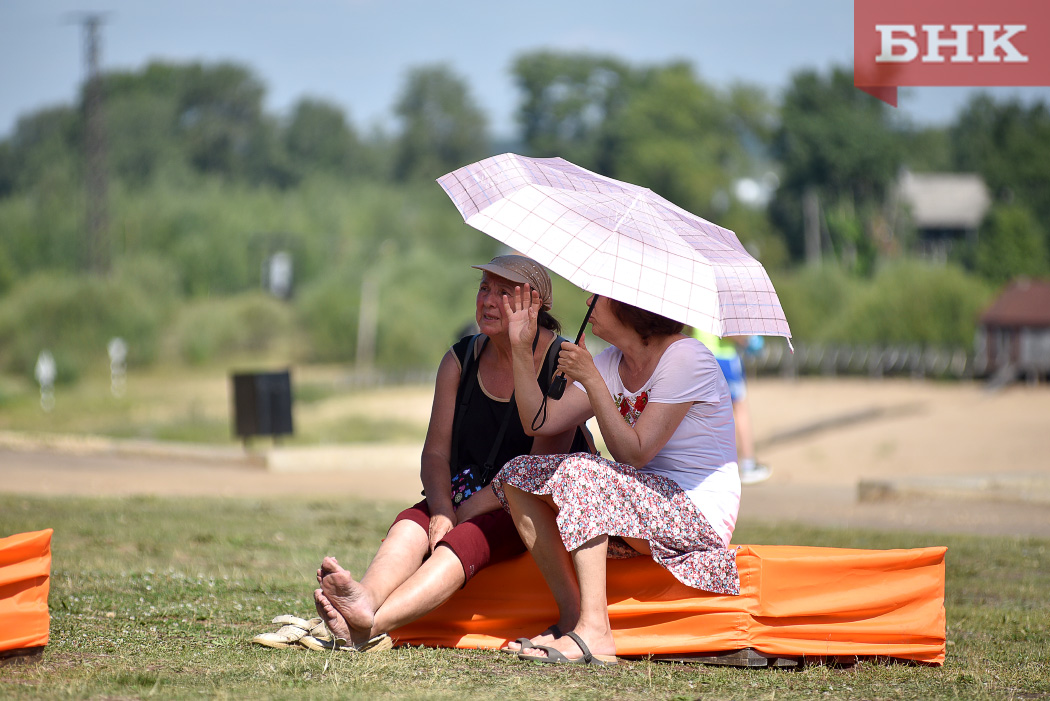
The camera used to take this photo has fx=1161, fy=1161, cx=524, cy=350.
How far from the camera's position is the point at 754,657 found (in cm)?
397

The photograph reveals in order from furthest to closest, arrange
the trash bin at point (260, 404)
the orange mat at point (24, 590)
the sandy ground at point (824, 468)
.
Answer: the trash bin at point (260, 404) < the sandy ground at point (824, 468) < the orange mat at point (24, 590)

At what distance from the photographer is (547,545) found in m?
3.95

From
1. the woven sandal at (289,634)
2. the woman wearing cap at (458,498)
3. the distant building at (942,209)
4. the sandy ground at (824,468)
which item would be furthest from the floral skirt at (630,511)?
the distant building at (942,209)

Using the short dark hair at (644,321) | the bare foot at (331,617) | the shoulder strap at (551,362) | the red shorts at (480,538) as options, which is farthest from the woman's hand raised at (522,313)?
the bare foot at (331,617)

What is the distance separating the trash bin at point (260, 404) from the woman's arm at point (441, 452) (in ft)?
30.8

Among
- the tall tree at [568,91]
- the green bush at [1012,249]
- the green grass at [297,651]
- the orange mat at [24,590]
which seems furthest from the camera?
the tall tree at [568,91]

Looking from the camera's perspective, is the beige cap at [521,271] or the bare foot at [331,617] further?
the beige cap at [521,271]

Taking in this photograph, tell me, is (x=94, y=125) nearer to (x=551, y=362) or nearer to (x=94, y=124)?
(x=94, y=124)

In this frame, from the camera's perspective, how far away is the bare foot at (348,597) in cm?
367

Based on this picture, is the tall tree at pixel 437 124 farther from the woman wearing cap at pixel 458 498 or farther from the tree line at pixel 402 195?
the woman wearing cap at pixel 458 498

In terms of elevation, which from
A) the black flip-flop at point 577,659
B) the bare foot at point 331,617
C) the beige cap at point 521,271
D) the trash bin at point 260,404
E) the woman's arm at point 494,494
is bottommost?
the trash bin at point 260,404

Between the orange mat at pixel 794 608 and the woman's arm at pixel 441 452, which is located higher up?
the woman's arm at pixel 441 452

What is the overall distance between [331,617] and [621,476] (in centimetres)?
107

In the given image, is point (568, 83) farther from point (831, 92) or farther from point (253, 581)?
point (253, 581)
